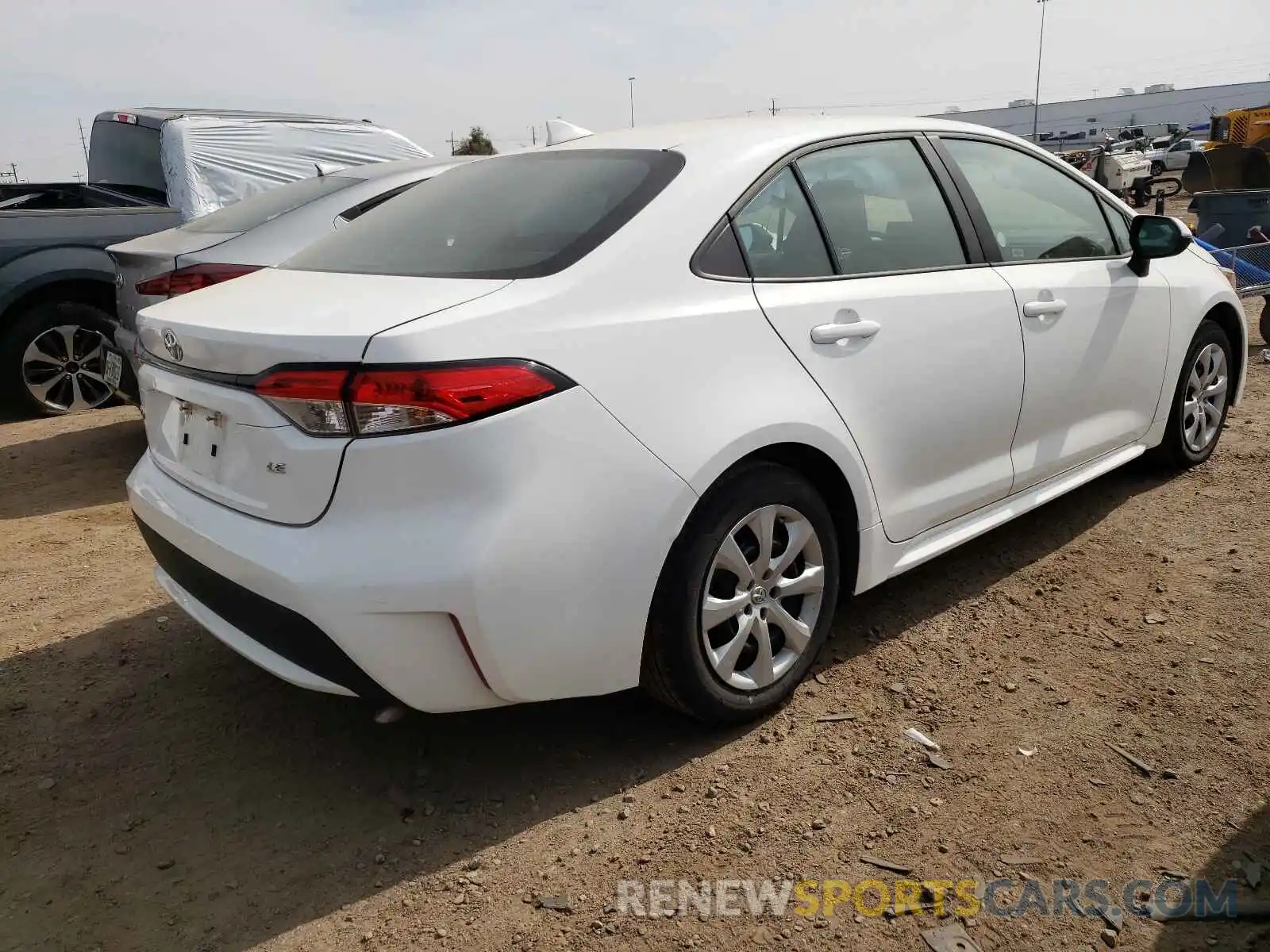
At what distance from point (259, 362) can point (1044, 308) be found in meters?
2.52

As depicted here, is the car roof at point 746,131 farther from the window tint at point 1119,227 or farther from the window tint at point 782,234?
the window tint at point 1119,227

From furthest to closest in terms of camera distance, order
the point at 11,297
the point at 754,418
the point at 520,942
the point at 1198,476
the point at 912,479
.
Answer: the point at 11,297, the point at 1198,476, the point at 912,479, the point at 754,418, the point at 520,942

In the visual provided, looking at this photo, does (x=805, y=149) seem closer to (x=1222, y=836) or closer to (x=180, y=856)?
(x=1222, y=836)

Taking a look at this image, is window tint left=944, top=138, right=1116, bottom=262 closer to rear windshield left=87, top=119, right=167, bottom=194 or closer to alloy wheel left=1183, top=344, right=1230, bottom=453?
alloy wheel left=1183, top=344, right=1230, bottom=453

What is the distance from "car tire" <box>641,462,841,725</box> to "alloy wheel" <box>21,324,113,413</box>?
5.30 meters

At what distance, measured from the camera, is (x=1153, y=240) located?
387 cm

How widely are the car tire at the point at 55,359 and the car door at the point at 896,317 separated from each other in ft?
17.3

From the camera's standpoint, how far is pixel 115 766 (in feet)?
8.96

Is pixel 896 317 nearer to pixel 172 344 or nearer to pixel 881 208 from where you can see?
pixel 881 208

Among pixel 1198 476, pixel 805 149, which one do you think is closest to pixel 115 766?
pixel 805 149

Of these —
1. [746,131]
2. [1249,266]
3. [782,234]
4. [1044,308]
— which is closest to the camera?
[782,234]

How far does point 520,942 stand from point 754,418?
1.29 metres

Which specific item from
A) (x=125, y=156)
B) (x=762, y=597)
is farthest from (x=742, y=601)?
(x=125, y=156)

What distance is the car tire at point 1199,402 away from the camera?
434 cm
